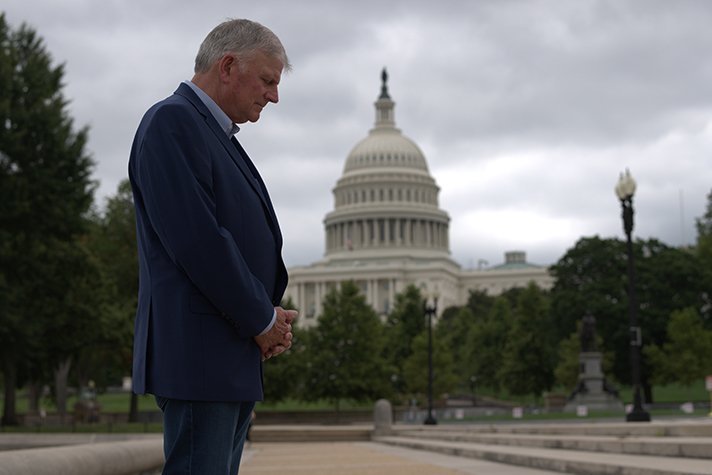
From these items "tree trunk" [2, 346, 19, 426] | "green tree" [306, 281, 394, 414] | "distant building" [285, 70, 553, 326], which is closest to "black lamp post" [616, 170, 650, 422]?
"tree trunk" [2, 346, 19, 426]

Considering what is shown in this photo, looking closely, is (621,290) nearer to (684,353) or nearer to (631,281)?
(684,353)

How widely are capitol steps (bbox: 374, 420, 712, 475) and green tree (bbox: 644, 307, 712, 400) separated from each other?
111 feet

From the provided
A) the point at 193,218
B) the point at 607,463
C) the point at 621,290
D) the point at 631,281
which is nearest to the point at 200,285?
the point at 193,218

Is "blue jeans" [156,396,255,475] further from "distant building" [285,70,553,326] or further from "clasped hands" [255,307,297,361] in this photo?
"distant building" [285,70,553,326]

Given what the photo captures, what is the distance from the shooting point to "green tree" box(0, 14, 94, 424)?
1190 inches

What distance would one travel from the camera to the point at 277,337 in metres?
2.98

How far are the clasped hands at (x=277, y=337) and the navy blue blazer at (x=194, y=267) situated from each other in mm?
49

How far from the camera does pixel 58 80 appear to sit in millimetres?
33750

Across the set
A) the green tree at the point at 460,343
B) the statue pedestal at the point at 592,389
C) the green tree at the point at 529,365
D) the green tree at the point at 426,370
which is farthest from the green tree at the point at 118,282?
the green tree at the point at 460,343

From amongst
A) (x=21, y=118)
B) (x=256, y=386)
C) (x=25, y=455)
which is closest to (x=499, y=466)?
(x=25, y=455)

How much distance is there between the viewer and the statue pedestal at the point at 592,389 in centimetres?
3778

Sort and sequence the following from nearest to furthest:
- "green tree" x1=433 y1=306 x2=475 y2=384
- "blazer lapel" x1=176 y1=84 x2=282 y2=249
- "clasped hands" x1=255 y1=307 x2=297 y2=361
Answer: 1. "clasped hands" x1=255 y1=307 x2=297 y2=361
2. "blazer lapel" x1=176 y1=84 x2=282 y2=249
3. "green tree" x1=433 y1=306 x2=475 y2=384

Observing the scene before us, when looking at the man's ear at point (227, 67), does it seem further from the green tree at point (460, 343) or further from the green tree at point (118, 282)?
the green tree at point (460, 343)

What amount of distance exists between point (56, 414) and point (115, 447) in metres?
38.8
